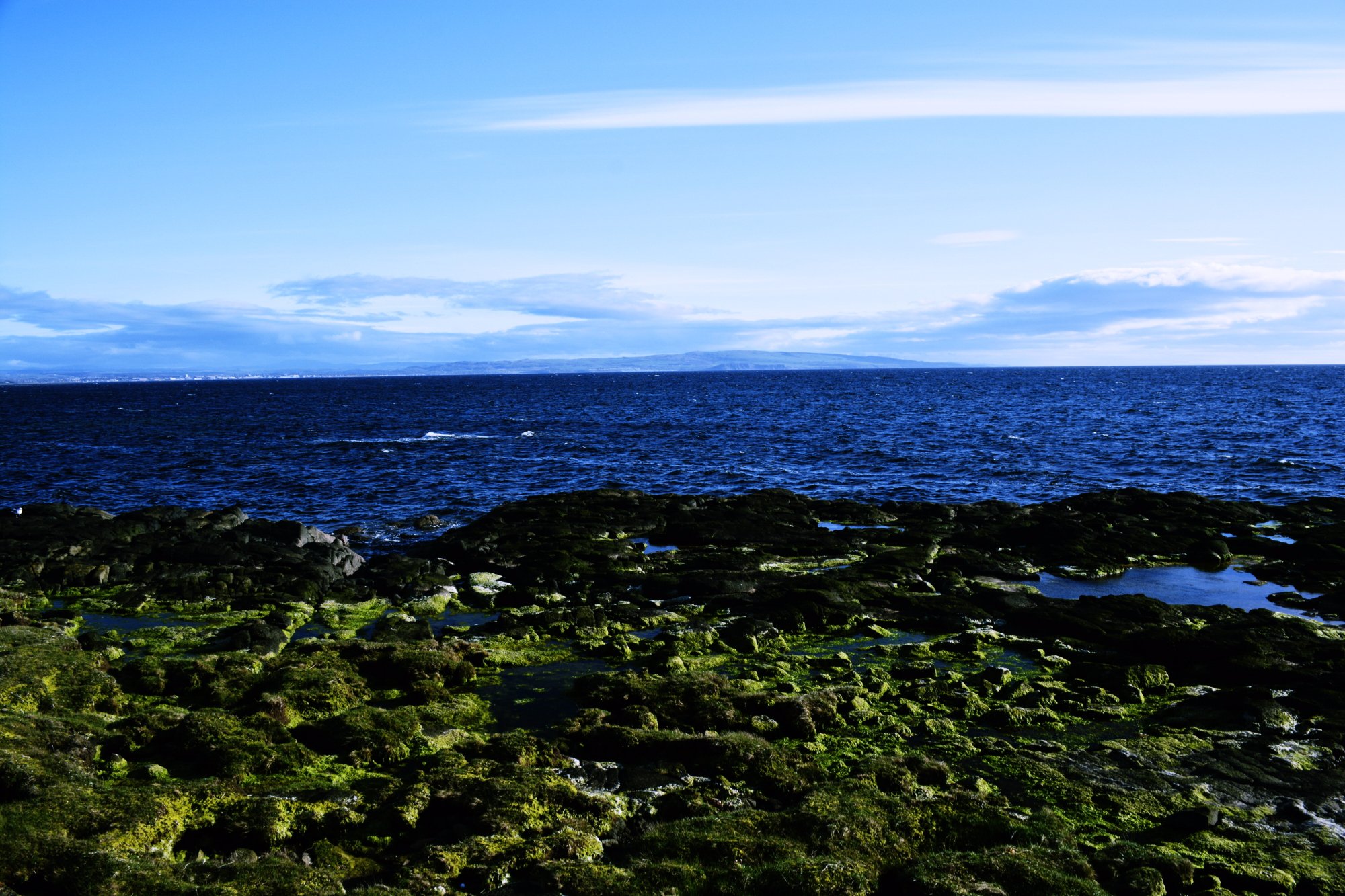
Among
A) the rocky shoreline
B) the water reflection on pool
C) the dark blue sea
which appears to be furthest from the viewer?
the dark blue sea

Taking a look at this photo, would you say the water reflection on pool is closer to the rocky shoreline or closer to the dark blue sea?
the rocky shoreline

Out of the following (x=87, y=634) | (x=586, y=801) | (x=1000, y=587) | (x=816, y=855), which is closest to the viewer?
(x=816, y=855)

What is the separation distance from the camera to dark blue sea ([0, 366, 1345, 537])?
5050cm

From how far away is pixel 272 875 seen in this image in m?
11.0

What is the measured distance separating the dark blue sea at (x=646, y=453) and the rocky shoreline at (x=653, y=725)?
14999mm

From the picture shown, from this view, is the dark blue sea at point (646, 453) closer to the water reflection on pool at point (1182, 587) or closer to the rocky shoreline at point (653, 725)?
the rocky shoreline at point (653, 725)

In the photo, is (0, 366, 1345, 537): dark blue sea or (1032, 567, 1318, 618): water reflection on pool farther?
(0, 366, 1345, 537): dark blue sea

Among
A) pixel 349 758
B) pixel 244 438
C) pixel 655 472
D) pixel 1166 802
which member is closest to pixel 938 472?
pixel 655 472

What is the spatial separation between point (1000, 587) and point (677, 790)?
17743mm

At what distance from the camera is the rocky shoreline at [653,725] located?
11.8 m

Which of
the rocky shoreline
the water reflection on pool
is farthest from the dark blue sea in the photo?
the water reflection on pool

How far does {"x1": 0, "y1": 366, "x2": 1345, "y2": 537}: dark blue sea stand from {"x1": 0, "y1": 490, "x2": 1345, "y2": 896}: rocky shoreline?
15.0 meters

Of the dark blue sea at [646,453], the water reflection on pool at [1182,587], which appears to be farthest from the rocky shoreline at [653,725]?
the dark blue sea at [646,453]

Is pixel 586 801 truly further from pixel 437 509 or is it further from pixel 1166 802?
pixel 437 509
